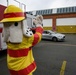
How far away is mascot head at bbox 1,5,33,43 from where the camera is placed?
2.92 m

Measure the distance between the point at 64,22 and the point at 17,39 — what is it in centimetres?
3499

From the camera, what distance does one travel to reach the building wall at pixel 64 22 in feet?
119

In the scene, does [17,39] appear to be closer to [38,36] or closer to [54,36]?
[38,36]

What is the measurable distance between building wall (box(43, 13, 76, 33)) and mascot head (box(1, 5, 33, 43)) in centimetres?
3331

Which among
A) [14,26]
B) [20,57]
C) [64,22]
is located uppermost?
[64,22]

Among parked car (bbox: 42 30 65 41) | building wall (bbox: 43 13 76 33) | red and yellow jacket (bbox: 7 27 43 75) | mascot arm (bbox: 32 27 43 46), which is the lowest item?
parked car (bbox: 42 30 65 41)

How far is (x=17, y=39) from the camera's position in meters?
2.92

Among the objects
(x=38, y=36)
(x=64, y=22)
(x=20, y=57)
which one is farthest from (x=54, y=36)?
(x=64, y=22)

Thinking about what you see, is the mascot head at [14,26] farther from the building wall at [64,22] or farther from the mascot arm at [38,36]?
the building wall at [64,22]

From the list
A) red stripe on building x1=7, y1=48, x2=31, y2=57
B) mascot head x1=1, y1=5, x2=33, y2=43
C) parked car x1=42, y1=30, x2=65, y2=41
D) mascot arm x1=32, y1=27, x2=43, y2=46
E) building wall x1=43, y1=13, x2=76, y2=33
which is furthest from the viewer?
building wall x1=43, y1=13, x2=76, y2=33

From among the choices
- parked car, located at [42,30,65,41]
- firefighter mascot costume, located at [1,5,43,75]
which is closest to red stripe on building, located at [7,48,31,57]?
firefighter mascot costume, located at [1,5,43,75]

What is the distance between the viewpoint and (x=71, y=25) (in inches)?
1426

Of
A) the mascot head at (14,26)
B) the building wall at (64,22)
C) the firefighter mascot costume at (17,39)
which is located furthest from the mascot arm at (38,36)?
the building wall at (64,22)

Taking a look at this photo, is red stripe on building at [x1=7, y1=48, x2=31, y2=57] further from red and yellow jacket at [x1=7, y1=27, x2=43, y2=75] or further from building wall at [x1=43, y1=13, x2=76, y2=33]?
building wall at [x1=43, y1=13, x2=76, y2=33]
